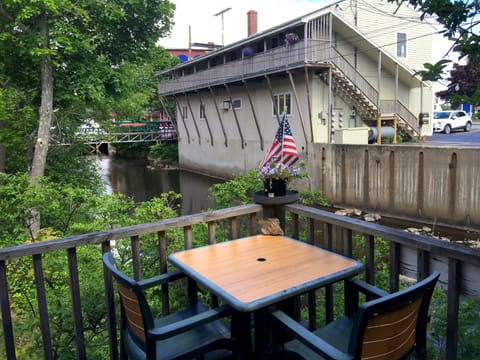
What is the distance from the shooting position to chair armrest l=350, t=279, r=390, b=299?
247 centimetres

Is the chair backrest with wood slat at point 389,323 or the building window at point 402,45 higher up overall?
the building window at point 402,45

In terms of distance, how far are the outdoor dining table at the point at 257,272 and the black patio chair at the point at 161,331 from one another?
13 cm

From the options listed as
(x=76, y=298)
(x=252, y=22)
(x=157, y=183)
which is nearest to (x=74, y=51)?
(x=76, y=298)

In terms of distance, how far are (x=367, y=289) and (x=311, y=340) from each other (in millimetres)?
732

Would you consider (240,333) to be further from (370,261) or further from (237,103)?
(237,103)

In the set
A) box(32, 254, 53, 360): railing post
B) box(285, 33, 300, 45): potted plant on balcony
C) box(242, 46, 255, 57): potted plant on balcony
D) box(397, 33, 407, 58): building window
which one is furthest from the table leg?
box(397, 33, 407, 58): building window

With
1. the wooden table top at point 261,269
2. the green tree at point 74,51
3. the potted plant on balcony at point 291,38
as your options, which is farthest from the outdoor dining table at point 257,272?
the potted plant on balcony at point 291,38

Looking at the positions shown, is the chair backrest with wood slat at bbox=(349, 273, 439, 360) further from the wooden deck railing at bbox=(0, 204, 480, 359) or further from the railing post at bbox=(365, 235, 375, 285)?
the railing post at bbox=(365, 235, 375, 285)

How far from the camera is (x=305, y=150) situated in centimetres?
1798

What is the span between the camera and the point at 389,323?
1.75 metres

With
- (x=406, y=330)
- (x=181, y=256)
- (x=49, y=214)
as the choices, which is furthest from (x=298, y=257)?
(x=49, y=214)

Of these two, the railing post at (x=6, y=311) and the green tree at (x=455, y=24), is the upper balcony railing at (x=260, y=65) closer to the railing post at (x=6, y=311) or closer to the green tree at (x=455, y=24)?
the green tree at (x=455, y=24)

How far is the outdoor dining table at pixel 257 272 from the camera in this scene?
2.21 m

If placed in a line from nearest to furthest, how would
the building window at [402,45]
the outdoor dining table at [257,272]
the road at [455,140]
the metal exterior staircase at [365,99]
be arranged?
1. the outdoor dining table at [257,272]
2. the metal exterior staircase at [365,99]
3. the road at [455,140]
4. the building window at [402,45]
